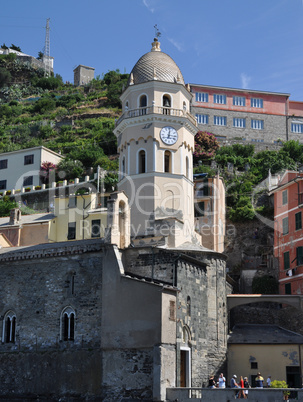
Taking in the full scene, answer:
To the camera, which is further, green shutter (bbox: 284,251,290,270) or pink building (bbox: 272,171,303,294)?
green shutter (bbox: 284,251,290,270)

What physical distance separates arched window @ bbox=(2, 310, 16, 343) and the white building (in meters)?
35.5


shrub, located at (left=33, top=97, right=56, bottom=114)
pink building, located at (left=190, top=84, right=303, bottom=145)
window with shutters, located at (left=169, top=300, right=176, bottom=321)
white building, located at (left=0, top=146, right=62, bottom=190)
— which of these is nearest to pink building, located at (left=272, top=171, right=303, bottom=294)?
window with shutters, located at (left=169, top=300, right=176, bottom=321)

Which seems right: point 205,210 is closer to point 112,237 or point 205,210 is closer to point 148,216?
point 148,216

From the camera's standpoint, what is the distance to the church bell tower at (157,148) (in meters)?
37.8

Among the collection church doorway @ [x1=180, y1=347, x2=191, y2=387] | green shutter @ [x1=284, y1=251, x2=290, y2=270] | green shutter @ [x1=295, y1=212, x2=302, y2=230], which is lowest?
church doorway @ [x1=180, y1=347, x2=191, y2=387]

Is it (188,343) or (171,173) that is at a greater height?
(171,173)

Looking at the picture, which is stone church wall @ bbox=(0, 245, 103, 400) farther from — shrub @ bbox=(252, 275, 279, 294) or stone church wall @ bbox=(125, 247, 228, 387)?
shrub @ bbox=(252, 275, 279, 294)

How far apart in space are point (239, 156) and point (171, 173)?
30903 millimetres

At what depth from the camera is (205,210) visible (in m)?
51.7

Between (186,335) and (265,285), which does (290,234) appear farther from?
(186,335)

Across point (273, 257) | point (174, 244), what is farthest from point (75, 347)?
point (273, 257)

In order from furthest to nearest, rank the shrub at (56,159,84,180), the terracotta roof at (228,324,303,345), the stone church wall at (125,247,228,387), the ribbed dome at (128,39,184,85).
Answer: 1. the shrub at (56,159,84,180)
2. the ribbed dome at (128,39,184,85)
3. the terracotta roof at (228,324,303,345)
4. the stone church wall at (125,247,228,387)

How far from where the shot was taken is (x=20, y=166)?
69938 millimetres

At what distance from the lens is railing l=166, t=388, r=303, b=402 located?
25.7m
